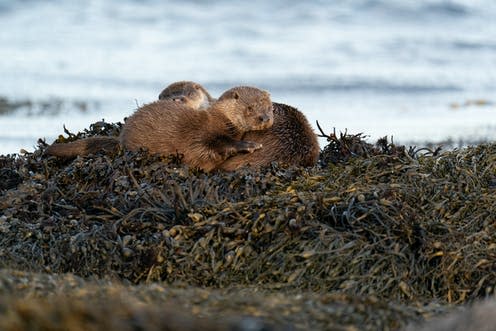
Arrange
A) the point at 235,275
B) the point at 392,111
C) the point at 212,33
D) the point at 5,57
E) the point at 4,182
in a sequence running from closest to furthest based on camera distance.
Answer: the point at 235,275
the point at 4,182
the point at 392,111
the point at 5,57
the point at 212,33

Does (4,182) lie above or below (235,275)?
above

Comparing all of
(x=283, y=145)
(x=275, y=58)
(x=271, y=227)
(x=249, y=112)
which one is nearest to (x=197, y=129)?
(x=249, y=112)

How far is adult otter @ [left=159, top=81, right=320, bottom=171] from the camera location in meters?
6.14

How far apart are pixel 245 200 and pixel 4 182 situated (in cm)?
176

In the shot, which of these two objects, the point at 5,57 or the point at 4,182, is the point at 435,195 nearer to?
the point at 4,182

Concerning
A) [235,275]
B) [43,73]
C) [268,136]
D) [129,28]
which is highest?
[129,28]

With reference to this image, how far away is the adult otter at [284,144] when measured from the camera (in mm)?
6141

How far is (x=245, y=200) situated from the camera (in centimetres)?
529

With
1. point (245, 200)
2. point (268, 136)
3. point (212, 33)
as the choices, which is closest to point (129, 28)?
point (212, 33)

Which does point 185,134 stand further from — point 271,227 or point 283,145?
point 271,227

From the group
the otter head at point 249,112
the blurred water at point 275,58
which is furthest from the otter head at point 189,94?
the blurred water at point 275,58

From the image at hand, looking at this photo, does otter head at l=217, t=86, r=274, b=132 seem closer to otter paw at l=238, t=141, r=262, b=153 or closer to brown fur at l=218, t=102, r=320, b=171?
brown fur at l=218, t=102, r=320, b=171

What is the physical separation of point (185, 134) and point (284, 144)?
703mm

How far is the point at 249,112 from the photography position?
252 inches
